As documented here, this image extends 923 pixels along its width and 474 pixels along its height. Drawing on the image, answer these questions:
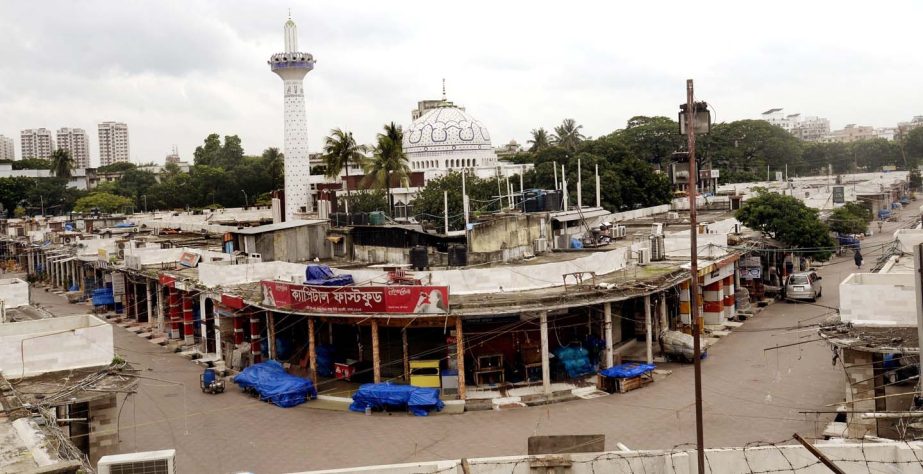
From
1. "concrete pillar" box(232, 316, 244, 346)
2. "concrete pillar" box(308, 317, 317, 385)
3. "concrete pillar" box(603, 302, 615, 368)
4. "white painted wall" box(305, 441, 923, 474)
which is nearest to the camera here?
"white painted wall" box(305, 441, 923, 474)

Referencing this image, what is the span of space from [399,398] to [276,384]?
4182 mm

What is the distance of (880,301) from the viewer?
20.5 meters

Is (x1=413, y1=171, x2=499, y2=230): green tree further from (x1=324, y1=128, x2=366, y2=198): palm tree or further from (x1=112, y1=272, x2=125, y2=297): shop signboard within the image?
(x1=112, y1=272, x2=125, y2=297): shop signboard

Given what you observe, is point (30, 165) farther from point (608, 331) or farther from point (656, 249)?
point (608, 331)

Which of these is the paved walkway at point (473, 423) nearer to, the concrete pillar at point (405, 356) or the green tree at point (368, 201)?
the concrete pillar at point (405, 356)

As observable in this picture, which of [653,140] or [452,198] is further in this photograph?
[653,140]

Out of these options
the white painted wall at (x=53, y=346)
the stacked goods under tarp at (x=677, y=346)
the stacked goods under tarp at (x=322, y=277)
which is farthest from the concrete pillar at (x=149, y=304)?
the stacked goods under tarp at (x=677, y=346)

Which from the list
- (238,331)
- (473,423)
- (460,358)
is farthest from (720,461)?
(238,331)

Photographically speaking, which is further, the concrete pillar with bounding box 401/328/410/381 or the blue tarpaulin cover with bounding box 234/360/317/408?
the concrete pillar with bounding box 401/328/410/381

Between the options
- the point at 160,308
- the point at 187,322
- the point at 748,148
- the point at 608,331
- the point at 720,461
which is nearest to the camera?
the point at 720,461

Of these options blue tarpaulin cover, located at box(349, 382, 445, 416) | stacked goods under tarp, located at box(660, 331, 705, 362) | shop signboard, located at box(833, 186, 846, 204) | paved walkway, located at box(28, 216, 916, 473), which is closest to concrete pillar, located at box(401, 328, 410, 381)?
blue tarpaulin cover, located at box(349, 382, 445, 416)

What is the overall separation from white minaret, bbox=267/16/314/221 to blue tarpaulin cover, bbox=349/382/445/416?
40.6 meters

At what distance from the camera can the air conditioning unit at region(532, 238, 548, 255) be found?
106 ft

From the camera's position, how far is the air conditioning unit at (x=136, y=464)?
1284 centimetres
